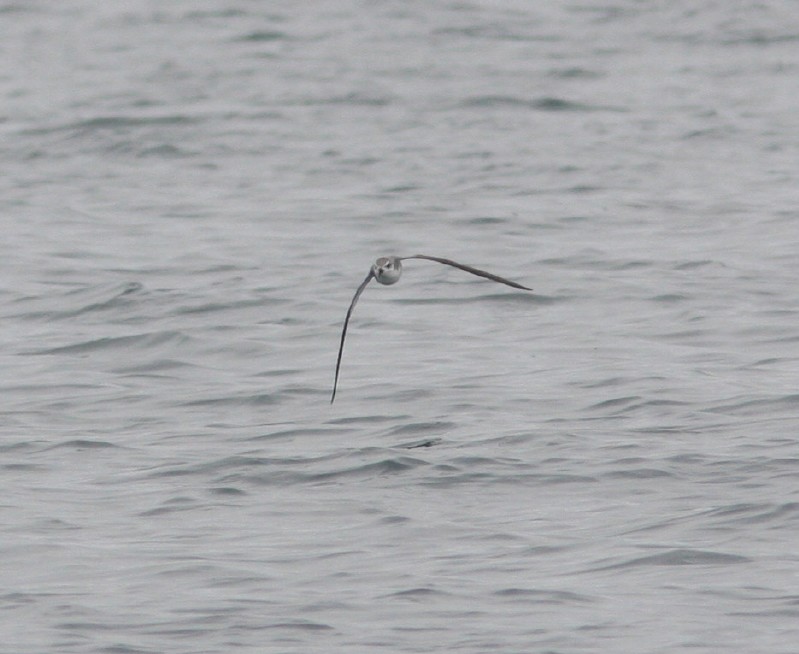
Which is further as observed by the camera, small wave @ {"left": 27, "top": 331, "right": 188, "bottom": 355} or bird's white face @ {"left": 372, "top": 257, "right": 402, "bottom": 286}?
small wave @ {"left": 27, "top": 331, "right": 188, "bottom": 355}

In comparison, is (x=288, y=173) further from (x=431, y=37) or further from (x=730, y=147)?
(x=431, y=37)

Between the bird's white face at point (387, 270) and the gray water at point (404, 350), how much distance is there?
1.17 m

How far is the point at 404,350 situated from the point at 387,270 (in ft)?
11.6

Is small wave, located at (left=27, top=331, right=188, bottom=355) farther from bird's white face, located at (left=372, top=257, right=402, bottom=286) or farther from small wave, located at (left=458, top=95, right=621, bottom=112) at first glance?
small wave, located at (left=458, top=95, right=621, bottom=112)

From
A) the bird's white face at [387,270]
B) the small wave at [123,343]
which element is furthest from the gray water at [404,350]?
the bird's white face at [387,270]

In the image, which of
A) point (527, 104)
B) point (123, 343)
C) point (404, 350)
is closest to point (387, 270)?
point (404, 350)

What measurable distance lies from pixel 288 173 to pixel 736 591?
500 inches

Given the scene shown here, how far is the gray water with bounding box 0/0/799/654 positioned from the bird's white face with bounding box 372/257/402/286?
1169mm

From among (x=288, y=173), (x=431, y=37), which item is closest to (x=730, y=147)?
(x=288, y=173)

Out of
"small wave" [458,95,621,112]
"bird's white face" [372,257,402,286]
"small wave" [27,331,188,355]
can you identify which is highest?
"bird's white face" [372,257,402,286]

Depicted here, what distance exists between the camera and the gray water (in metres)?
8.33

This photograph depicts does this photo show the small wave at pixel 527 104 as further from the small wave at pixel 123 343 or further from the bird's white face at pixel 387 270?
the bird's white face at pixel 387 270

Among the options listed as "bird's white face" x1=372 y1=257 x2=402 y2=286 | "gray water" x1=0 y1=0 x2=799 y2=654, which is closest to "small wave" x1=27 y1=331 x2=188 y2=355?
"gray water" x1=0 y1=0 x2=799 y2=654

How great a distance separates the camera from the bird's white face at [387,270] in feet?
31.2
